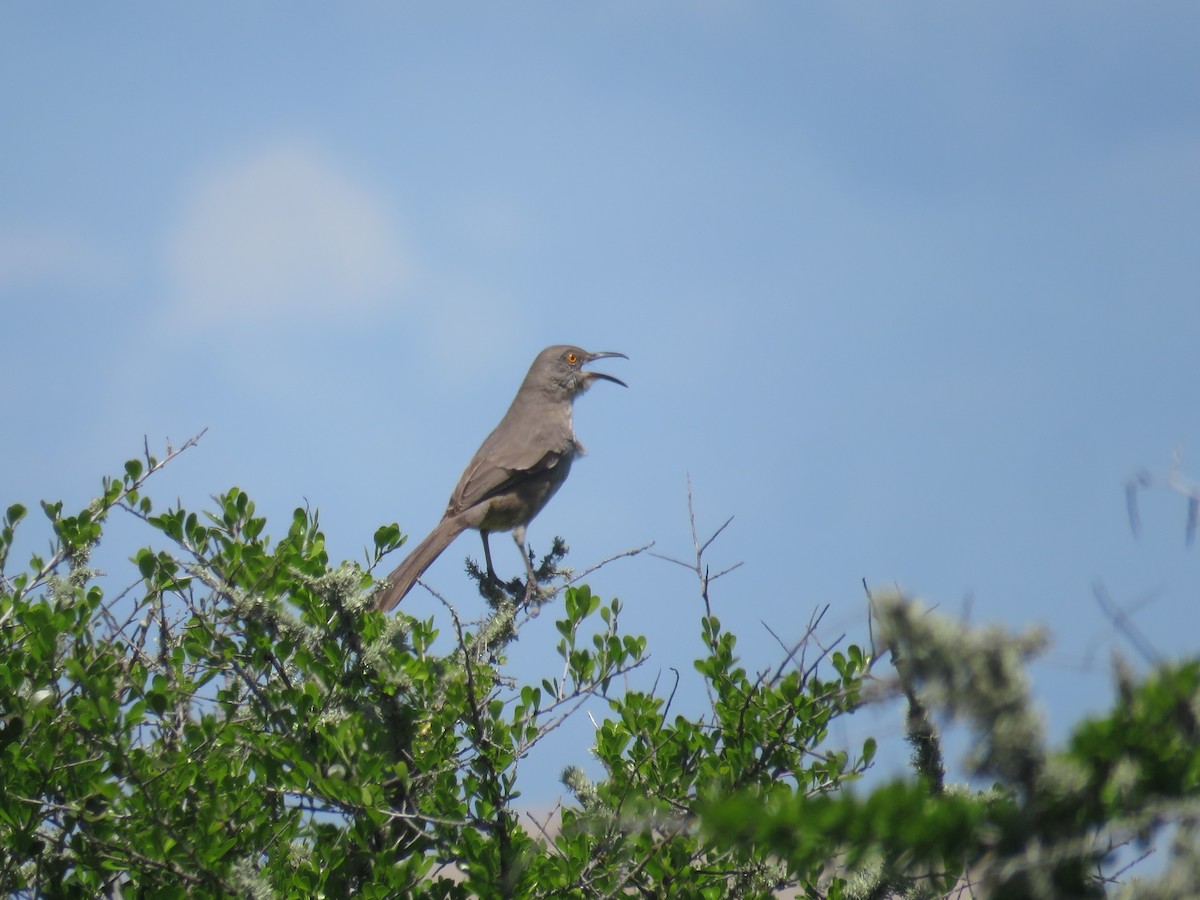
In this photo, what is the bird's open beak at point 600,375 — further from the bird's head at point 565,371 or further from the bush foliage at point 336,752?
the bush foliage at point 336,752

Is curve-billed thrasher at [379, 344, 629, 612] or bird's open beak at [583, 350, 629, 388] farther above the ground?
bird's open beak at [583, 350, 629, 388]

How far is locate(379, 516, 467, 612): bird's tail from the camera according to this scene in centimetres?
674

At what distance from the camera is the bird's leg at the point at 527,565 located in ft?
23.4

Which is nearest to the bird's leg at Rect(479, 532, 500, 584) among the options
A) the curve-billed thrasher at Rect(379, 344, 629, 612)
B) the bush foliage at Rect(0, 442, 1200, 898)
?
the curve-billed thrasher at Rect(379, 344, 629, 612)

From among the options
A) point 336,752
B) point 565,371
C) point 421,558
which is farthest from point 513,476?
point 336,752

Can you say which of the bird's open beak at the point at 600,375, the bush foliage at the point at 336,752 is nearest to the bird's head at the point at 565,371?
the bird's open beak at the point at 600,375

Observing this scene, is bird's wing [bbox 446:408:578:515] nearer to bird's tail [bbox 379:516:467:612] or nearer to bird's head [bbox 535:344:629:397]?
bird's tail [bbox 379:516:467:612]

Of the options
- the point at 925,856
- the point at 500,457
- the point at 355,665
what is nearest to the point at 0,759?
the point at 355,665

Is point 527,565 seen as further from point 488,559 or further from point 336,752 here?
point 336,752

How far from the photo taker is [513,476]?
27.0 feet

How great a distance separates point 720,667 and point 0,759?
2.46m

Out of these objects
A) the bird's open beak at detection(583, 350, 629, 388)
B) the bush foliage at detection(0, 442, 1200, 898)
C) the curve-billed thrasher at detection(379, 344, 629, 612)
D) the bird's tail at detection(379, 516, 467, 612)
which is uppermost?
the bird's open beak at detection(583, 350, 629, 388)

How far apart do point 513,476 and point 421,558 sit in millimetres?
1198

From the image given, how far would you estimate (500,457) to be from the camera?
8336 mm
